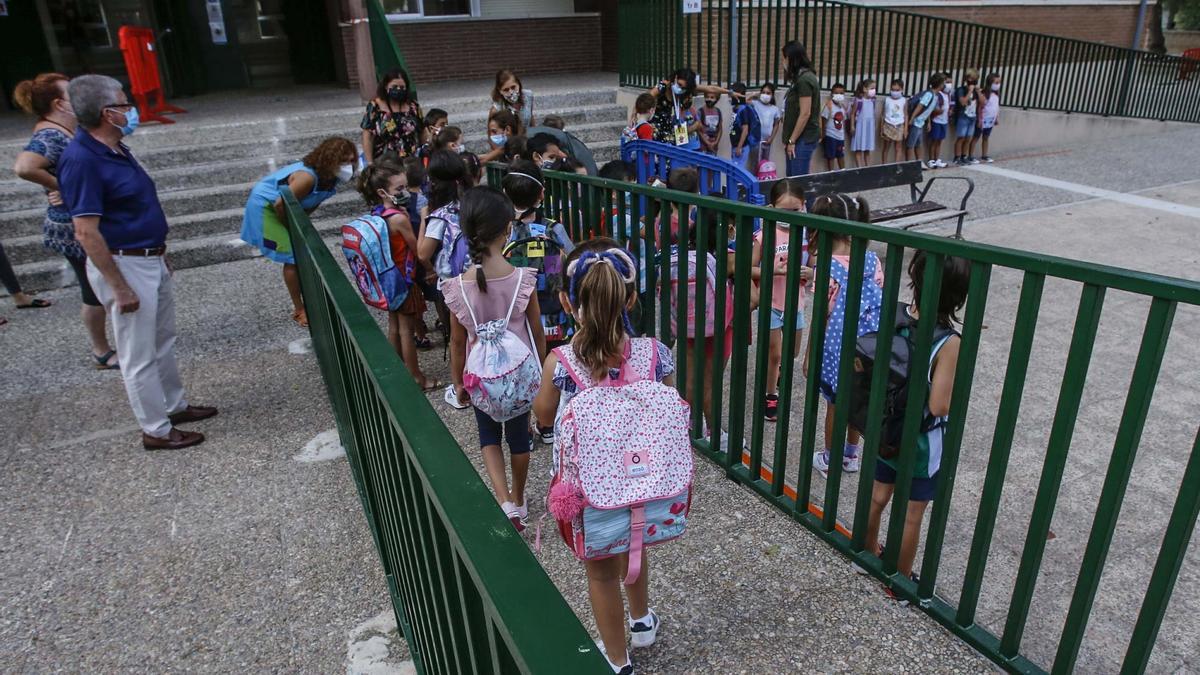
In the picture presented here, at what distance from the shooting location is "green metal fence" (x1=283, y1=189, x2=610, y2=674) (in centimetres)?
85

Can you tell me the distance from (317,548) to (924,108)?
35.9ft

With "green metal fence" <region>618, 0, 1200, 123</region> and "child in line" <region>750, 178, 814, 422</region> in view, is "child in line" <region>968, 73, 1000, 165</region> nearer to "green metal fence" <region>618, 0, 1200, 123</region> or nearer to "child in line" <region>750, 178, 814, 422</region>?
"green metal fence" <region>618, 0, 1200, 123</region>

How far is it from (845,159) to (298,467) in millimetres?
9998

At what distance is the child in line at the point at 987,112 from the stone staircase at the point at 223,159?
19.1ft

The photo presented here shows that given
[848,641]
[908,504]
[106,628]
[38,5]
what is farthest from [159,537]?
[38,5]

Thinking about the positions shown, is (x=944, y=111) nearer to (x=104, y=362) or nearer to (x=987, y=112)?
(x=987, y=112)

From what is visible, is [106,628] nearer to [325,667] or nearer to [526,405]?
[325,667]

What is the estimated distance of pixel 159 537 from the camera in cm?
324

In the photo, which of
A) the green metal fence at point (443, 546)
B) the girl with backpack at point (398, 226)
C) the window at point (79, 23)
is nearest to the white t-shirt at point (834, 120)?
the girl with backpack at point (398, 226)

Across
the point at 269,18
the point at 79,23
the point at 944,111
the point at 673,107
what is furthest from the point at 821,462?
the point at 79,23

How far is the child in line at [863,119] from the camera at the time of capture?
10875 mm

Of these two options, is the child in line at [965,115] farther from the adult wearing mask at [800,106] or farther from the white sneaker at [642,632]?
the white sneaker at [642,632]

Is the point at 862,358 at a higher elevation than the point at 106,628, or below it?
higher

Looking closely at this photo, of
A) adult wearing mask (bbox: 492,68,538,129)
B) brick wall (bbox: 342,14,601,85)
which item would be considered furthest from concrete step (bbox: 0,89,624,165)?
brick wall (bbox: 342,14,601,85)
